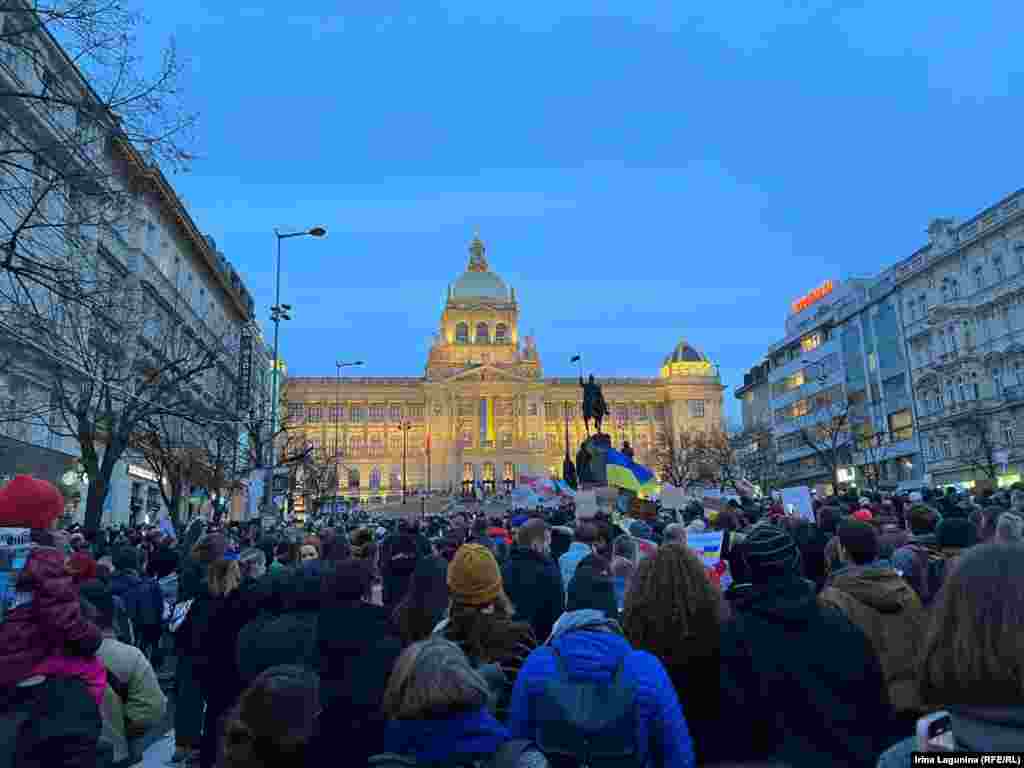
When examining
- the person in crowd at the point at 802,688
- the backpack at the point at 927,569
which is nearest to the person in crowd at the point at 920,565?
the backpack at the point at 927,569

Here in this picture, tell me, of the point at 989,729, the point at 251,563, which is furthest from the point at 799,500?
the point at 989,729

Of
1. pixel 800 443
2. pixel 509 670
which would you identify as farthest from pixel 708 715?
pixel 800 443

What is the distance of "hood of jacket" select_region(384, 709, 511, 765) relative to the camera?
2.45 metres

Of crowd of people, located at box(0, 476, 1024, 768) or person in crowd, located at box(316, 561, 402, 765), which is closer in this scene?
crowd of people, located at box(0, 476, 1024, 768)

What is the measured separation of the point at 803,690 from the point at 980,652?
1609mm

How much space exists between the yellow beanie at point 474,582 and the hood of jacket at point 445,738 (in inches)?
67.8

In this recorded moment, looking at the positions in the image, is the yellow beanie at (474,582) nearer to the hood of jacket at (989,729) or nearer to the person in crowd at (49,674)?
the person in crowd at (49,674)

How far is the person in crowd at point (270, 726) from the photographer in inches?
94.8

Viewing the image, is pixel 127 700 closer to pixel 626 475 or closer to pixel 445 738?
pixel 445 738

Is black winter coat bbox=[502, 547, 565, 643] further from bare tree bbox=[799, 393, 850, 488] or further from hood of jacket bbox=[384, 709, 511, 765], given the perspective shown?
bare tree bbox=[799, 393, 850, 488]

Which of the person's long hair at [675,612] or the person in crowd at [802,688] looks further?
the person's long hair at [675,612]

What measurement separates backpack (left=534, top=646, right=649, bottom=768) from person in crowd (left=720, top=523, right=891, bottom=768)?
0.78 meters

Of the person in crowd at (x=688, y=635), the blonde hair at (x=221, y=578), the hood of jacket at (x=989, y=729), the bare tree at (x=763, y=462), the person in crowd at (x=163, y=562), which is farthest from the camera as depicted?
the bare tree at (x=763, y=462)

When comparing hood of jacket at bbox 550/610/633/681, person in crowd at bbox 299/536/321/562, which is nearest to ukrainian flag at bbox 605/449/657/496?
person in crowd at bbox 299/536/321/562
